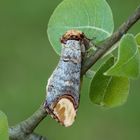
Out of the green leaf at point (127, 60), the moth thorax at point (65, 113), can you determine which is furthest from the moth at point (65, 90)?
the green leaf at point (127, 60)

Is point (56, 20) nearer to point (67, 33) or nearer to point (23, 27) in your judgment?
point (67, 33)

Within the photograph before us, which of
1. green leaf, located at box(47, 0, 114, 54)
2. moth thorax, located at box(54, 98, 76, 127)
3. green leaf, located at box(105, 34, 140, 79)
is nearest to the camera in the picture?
green leaf, located at box(105, 34, 140, 79)

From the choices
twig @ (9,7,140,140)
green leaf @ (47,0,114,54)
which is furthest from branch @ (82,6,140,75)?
green leaf @ (47,0,114,54)

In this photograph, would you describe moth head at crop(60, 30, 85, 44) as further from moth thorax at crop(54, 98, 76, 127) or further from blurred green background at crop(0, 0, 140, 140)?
blurred green background at crop(0, 0, 140, 140)

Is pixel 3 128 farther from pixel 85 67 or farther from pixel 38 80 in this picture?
pixel 38 80

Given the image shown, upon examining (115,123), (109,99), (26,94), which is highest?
(109,99)

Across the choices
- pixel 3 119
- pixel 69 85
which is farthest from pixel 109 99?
pixel 3 119

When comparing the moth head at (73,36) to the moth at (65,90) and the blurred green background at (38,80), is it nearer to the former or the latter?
the moth at (65,90)
